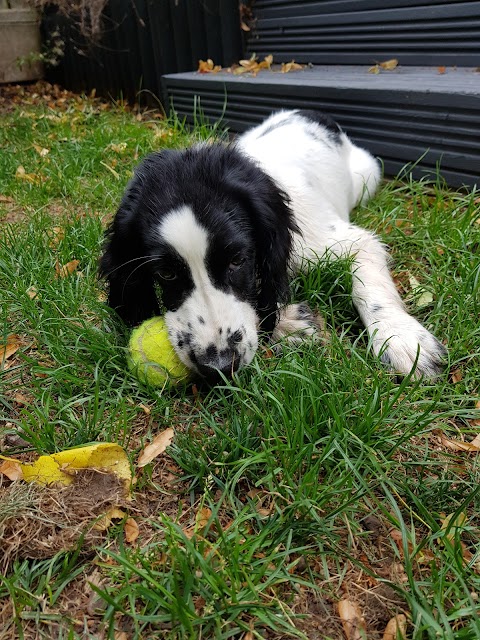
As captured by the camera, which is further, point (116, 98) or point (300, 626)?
point (116, 98)

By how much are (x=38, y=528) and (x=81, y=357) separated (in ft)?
3.25

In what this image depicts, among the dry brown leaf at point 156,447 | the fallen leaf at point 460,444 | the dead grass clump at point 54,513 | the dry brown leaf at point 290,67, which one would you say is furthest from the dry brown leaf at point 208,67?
the dead grass clump at point 54,513

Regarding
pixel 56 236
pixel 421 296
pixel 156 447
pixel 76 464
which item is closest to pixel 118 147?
pixel 56 236

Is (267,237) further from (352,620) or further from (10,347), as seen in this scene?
(352,620)

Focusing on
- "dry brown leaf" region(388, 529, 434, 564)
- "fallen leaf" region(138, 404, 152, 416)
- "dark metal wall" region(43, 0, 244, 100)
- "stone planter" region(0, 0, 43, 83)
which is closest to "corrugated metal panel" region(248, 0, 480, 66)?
"dark metal wall" region(43, 0, 244, 100)

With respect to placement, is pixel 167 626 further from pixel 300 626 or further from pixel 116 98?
pixel 116 98

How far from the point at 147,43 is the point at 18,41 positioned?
4389 mm

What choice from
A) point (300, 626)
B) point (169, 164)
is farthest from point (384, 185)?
point (300, 626)

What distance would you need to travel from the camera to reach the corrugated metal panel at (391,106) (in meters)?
3.89

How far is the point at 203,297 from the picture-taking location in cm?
227

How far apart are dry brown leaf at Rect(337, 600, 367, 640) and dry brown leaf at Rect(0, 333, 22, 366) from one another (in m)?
1.86

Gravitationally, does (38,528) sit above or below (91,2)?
below

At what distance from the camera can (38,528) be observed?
1.70 meters

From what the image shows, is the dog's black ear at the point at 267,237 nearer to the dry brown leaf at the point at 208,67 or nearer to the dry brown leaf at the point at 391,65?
the dry brown leaf at the point at 391,65
